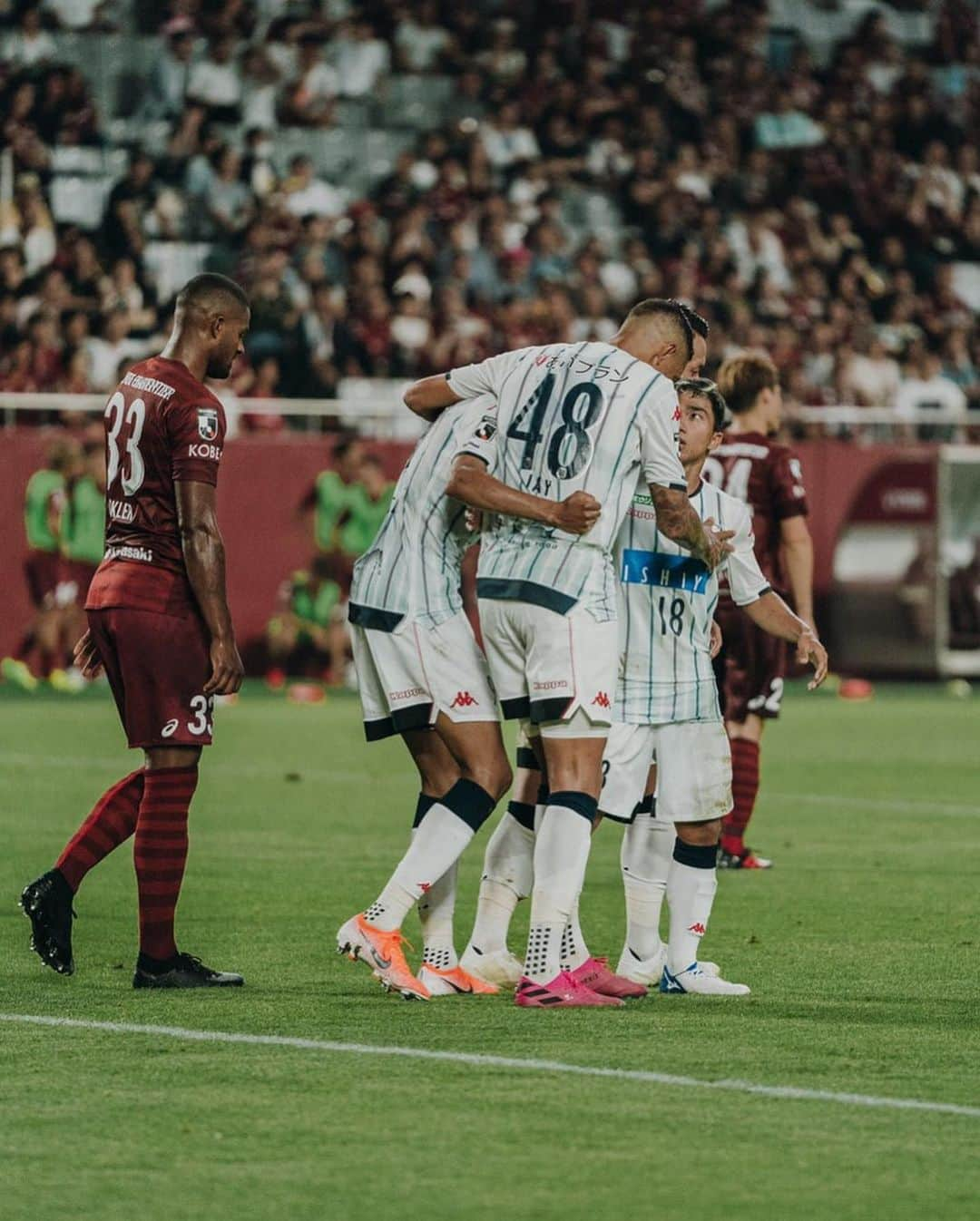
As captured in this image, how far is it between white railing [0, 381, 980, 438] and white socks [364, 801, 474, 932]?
1534 cm

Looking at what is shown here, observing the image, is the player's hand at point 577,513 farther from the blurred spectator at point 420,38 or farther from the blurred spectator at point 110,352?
the blurred spectator at point 420,38

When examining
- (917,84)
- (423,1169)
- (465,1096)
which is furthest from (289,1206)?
(917,84)

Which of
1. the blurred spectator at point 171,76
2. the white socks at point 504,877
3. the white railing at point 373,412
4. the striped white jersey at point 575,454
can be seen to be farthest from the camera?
the blurred spectator at point 171,76

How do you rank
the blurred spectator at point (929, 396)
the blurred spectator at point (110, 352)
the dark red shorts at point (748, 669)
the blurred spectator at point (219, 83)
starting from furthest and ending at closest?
1. the blurred spectator at point (929, 396)
2. the blurred spectator at point (219, 83)
3. the blurred spectator at point (110, 352)
4. the dark red shorts at point (748, 669)

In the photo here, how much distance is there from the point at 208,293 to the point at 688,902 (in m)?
2.36

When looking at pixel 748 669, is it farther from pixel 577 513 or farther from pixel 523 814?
pixel 577 513

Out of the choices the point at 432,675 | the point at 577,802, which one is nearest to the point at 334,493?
the point at 432,675

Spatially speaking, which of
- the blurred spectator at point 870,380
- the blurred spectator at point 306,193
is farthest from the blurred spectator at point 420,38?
the blurred spectator at point 870,380

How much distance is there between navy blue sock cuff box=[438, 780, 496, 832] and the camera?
7.54m

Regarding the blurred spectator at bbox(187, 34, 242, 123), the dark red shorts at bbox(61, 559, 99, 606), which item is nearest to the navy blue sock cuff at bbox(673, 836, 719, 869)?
the dark red shorts at bbox(61, 559, 99, 606)

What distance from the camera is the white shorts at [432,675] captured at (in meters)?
7.63

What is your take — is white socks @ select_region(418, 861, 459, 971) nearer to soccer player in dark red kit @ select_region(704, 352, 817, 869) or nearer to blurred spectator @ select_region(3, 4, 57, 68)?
soccer player in dark red kit @ select_region(704, 352, 817, 869)

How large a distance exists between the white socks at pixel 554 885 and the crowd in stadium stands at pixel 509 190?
16.1m

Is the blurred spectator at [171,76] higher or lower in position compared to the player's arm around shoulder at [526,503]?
higher
